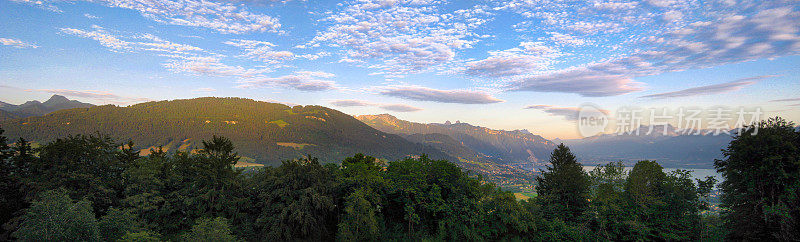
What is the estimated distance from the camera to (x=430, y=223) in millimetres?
29422

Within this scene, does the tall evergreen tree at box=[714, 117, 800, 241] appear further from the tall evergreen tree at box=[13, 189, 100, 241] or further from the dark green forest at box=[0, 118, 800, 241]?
the tall evergreen tree at box=[13, 189, 100, 241]

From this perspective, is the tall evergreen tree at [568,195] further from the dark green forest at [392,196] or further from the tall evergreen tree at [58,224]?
the tall evergreen tree at [58,224]

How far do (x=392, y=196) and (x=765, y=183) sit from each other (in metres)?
30.0

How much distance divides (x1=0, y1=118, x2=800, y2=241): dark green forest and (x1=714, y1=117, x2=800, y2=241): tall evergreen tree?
0.30 ft

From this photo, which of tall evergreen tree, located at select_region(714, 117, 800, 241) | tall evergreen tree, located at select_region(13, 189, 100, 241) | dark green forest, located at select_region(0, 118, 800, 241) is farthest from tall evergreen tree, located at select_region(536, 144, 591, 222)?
tall evergreen tree, located at select_region(13, 189, 100, 241)

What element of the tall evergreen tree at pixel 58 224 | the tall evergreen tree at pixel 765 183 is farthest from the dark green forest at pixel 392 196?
the tall evergreen tree at pixel 58 224

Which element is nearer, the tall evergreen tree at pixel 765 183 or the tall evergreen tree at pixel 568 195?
the tall evergreen tree at pixel 765 183

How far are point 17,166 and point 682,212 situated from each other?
190 ft

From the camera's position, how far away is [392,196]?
1209 inches

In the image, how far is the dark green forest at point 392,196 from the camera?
22.2 metres

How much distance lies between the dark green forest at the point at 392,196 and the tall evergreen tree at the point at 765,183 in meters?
0.09

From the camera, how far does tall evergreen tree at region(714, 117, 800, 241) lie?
2081 centimetres

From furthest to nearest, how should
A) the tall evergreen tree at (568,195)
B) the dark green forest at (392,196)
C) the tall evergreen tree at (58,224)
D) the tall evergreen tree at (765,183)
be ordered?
1. the tall evergreen tree at (568,195)
2. the dark green forest at (392,196)
3. the tall evergreen tree at (765,183)
4. the tall evergreen tree at (58,224)

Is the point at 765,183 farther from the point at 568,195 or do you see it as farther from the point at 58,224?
the point at 58,224
